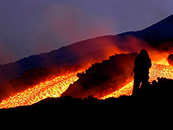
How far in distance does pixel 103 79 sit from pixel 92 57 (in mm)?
16514

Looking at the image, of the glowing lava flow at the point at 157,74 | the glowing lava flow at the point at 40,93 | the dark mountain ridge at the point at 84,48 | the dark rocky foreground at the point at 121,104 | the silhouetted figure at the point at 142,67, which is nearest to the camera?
the dark rocky foreground at the point at 121,104

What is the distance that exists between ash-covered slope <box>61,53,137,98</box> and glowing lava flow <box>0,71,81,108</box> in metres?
0.84

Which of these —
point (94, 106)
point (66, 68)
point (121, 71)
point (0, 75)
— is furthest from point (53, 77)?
point (0, 75)

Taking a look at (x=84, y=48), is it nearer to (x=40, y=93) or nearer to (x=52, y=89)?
(x=52, y=89)

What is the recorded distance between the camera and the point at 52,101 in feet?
29.2

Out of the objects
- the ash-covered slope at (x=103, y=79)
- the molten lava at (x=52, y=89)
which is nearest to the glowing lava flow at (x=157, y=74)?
the molten lava at (x=52, y=89)

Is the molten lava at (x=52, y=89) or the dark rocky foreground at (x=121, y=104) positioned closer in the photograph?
the dark rocky foreground at (x=121, y=104)

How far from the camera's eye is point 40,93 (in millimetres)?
15094

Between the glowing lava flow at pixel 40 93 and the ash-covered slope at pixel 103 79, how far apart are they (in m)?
0.84

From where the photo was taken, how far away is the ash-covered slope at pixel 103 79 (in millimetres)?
14633

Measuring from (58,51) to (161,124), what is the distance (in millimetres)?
42034

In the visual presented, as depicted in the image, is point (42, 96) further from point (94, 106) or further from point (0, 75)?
point (0, 75)

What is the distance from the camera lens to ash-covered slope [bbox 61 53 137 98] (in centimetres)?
1463

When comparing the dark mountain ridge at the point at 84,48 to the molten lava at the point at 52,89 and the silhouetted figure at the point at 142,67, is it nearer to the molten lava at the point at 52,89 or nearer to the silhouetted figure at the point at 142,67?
the molten lava at the point at 52,89
